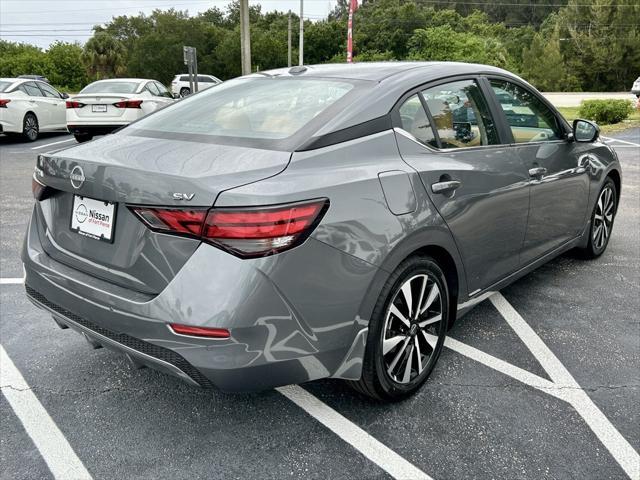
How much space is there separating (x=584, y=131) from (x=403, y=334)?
2.38 metres

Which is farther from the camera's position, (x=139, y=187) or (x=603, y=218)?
(x=603, y=218)

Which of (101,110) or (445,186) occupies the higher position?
(445,186)

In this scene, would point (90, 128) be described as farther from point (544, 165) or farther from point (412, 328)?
point (412, 328)

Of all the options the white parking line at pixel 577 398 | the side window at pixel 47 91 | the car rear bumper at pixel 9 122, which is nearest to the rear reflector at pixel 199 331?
the white parking line at pixel 577 398

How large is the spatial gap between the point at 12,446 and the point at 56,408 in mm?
298

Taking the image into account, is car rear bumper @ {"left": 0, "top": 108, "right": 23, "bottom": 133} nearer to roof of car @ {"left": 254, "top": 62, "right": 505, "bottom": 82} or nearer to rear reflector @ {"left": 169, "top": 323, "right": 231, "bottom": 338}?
roof of car @ {"left": 254, "top": 62, "right": 505, "bottom": 82}

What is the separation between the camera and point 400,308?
2.62m

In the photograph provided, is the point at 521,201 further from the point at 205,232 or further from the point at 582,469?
the point at 205,232

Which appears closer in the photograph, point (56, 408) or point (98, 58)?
point (56, 408)

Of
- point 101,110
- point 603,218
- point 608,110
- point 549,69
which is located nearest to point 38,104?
point 101,110

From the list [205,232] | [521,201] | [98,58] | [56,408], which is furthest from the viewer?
[98,58]

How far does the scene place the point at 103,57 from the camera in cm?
6122

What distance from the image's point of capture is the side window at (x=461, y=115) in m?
2.93

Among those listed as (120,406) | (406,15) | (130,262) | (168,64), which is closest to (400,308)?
(130,262)
